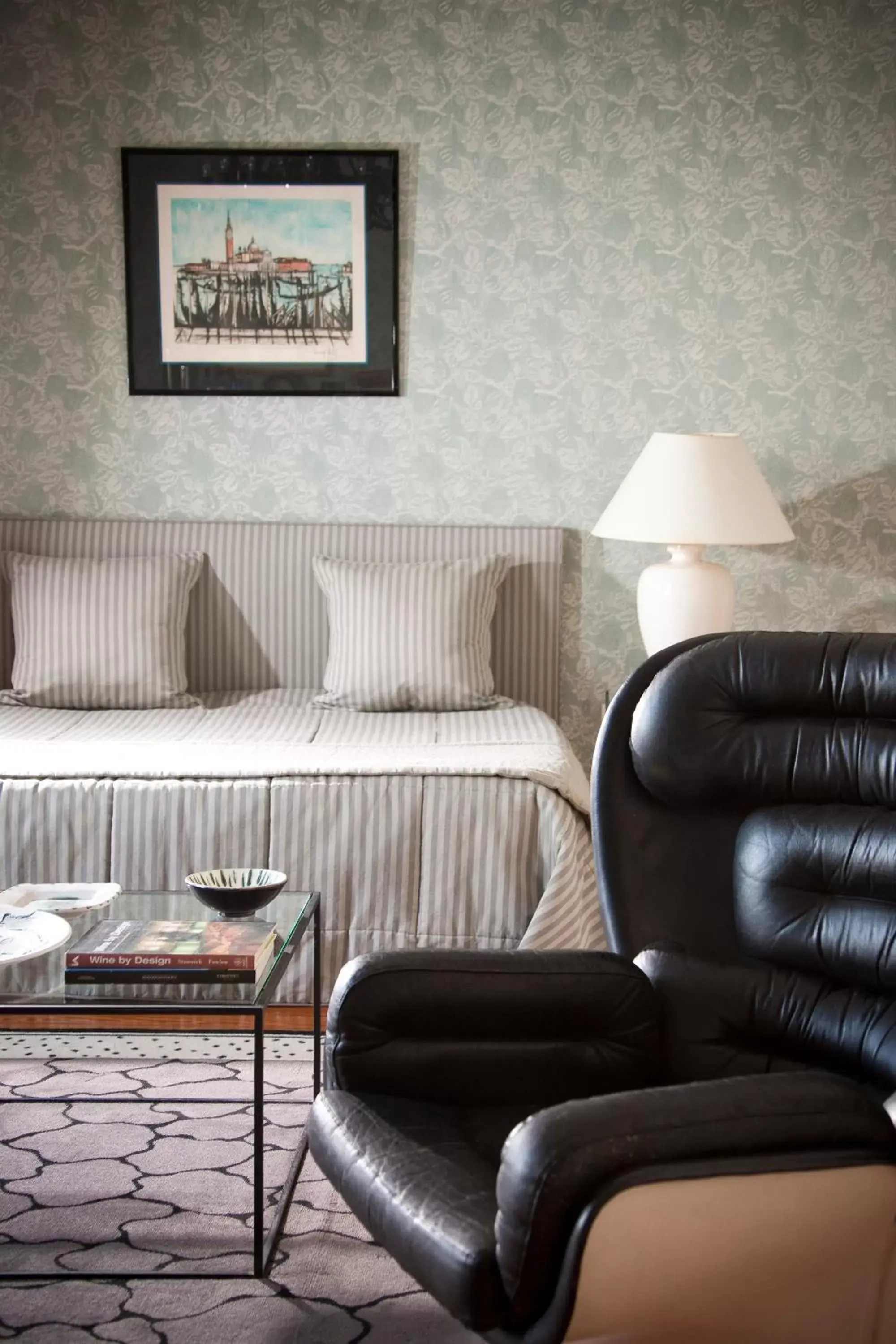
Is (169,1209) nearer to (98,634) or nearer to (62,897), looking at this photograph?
(62,897)

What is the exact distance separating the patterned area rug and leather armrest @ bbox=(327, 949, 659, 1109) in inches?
14.2

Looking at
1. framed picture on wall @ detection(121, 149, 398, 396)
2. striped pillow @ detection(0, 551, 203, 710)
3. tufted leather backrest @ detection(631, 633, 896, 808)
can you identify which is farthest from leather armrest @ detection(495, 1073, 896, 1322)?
framed picture on wall @ detection(121, 149, 398, 396)

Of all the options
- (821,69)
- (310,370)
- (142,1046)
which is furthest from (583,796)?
(821,69)

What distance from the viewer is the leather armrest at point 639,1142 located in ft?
4.39

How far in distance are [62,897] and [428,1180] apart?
1013 mm

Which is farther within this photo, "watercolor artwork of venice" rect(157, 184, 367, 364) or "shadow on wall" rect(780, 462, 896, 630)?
"shadow on wall" rect(780, 462, 896, 630)

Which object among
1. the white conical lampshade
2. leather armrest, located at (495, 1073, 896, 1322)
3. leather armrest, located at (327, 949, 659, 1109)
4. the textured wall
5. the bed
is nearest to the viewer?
leather armrest, located at (495, 1073, 896, 1322)

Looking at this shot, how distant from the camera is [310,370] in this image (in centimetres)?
401

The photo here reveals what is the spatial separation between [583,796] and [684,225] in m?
1.83

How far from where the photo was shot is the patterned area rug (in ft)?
6.11

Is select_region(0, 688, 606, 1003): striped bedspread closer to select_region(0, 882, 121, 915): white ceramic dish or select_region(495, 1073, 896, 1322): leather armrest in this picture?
select_region(0, 882, 121, 915): white ceramic dish

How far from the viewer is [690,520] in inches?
139

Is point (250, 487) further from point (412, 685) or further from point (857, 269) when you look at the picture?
point (857, 269)

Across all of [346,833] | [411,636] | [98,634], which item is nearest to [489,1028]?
[346,833]
